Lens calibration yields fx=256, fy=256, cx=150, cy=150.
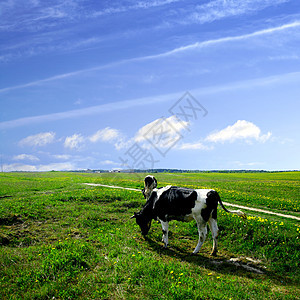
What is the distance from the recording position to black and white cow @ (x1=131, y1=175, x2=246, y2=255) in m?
12.1

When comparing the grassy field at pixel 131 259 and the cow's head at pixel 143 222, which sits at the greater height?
the cow's head at pixel 143 222

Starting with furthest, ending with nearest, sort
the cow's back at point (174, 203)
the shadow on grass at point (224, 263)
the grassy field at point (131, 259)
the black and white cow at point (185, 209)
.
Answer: the cow's back at point (174, 203), the black and white cow at point (185, 209), the shadow on grass at point (224, 263), the grassy field at point (131, 259)

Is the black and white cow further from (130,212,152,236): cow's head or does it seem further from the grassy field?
the grassy field

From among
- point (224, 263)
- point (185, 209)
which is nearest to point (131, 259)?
point (185, 209)

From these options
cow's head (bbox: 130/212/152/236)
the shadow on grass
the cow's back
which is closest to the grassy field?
the shadow on grass

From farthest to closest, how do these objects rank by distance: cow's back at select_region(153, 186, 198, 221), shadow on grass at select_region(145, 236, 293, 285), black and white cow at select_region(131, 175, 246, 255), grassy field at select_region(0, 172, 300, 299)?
cow's back at select_region(153, 186, 198, 221)
black and white cow at select_region(131, 175, 246, 255)
shadow on grass at select_region(145, 236, 293, 285)
grassy field at select_region(0, 172, 300, 299)

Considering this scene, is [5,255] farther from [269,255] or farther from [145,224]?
[269,255]

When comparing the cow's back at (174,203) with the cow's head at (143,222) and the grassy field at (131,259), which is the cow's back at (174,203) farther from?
the grassy field at (131,259)

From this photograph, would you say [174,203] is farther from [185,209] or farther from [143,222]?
[143,222]

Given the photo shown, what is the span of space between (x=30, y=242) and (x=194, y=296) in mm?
9347

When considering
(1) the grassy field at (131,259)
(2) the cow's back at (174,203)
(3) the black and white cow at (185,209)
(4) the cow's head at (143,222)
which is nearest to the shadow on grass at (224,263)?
Result: (1) the grassy field at (131,259)

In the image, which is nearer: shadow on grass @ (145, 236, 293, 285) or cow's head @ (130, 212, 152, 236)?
shadow on grass @ (145, 236, 293, 285)

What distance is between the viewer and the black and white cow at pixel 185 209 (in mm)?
12070

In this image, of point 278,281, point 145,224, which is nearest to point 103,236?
point 145,224
